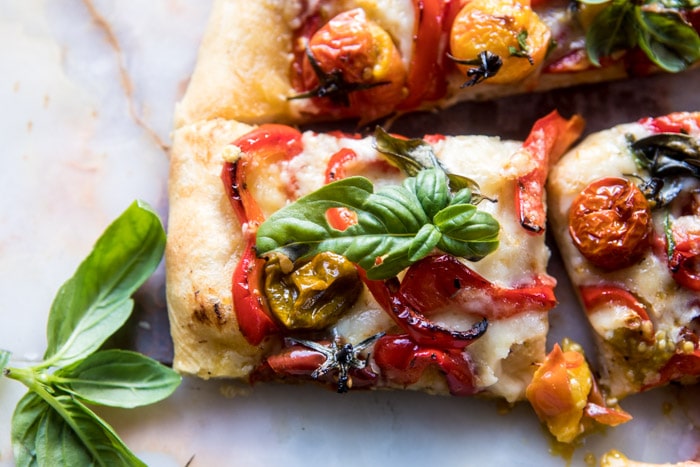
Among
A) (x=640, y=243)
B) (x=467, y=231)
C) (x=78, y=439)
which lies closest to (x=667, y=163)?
(x=640, y=243)

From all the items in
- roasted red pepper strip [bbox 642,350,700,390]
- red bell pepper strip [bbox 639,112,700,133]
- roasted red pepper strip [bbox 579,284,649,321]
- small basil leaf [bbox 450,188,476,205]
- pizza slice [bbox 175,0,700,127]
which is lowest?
roasted red pepper strip [bbox 642,350,700,390]

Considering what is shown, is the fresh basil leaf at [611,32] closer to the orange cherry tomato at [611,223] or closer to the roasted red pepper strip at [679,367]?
the orange cherry tomato at [611,223]

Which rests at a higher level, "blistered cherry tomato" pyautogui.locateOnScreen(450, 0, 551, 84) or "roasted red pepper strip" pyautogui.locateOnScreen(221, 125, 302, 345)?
"blistered cherry tomato" pyautogui.locateOnScreen(450, 0, 551, 84)

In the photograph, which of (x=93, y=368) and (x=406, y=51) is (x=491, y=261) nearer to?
(x=406, y=51)

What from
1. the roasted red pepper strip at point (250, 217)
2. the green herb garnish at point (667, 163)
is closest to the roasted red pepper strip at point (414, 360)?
the roasted red pepper strip at point (250, 217)

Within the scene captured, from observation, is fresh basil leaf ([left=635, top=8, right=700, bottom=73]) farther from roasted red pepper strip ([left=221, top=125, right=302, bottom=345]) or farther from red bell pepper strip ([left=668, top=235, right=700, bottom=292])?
roasted red pepper strip ([left=221, top=125, right=302, bottom=345])

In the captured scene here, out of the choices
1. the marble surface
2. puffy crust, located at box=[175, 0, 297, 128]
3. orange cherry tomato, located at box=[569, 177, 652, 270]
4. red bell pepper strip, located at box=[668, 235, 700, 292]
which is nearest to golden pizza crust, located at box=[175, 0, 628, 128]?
puffy crust, located at box=[175, 0, 297, 128]
